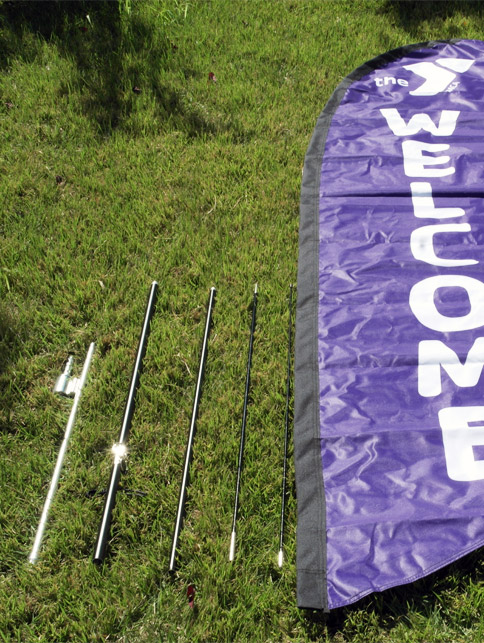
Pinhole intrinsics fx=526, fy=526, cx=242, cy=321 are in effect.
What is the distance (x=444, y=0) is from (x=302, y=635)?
203 inches

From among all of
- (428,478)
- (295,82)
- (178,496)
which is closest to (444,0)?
(295,82)

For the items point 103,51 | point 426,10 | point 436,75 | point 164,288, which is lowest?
point 164,288

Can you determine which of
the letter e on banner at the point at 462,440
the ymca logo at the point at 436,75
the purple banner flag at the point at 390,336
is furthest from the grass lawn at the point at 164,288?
the ymca logo at the point at 436,75

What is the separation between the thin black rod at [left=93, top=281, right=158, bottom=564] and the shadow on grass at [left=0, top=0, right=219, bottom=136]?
157cm

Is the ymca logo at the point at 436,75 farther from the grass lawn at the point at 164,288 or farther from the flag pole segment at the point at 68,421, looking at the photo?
the flag pole segment at the point at 68,421

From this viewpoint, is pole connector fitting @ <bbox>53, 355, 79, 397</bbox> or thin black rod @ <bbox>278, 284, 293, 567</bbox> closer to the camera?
thin black rod @ <bbox>278, 284, 293, 567</bbox>

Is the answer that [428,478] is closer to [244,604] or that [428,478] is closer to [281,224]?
[244,604]

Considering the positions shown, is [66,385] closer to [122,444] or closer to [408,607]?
[122,444]

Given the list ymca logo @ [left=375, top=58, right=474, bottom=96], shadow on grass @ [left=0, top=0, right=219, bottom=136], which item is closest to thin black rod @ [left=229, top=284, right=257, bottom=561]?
shadow on grass @ [left=0, top=0, right=219, bottom=136]

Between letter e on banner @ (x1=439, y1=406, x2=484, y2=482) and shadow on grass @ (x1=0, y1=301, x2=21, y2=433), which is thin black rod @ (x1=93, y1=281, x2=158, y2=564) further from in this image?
letter e on banner @ (x1=439, y1=406, x2=484, y2=482)

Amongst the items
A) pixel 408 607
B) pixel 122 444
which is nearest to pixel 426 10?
pixel 122 444

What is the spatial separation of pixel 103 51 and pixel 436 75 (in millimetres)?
2440

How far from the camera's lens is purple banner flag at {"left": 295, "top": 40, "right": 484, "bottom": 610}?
1.89 meters

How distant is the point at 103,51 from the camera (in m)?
3.98
